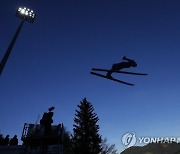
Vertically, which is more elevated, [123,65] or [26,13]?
[26,13]

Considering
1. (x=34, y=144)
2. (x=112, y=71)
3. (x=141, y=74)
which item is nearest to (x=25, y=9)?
(x=112, y=71)

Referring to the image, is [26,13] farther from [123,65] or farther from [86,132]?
[86,132]

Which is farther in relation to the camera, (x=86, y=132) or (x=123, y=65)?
(x=86, y=132)

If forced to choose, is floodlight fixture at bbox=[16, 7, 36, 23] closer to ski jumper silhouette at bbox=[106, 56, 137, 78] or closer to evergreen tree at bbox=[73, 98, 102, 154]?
ski jumper silhouette at bbox=[106, 56, 137, 78]

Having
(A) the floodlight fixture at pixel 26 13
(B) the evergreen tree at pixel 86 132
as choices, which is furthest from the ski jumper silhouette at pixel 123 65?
(B) the evergreen tree at pixel 86 132

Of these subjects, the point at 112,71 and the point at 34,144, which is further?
the point at 34,144

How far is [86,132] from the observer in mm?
32844

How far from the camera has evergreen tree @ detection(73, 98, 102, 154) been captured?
100 feet

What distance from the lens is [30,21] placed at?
47.2ft

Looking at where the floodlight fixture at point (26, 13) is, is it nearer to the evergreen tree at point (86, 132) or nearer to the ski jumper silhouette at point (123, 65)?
the ski jumper silhouette at point (123, 65)

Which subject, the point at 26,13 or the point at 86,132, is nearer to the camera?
the point at 26,13

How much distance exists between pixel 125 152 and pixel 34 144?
54.5 m

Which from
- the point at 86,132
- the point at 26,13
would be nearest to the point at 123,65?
the point at 26,13

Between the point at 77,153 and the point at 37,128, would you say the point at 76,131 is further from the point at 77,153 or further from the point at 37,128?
the point at 37,128
